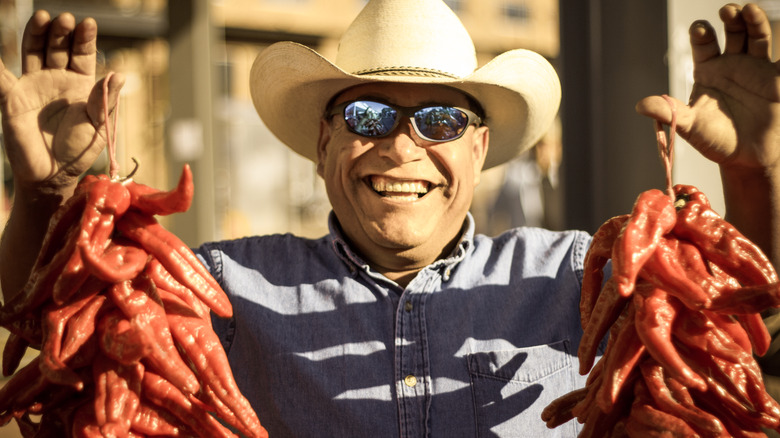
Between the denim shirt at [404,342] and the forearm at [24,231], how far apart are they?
62 cm

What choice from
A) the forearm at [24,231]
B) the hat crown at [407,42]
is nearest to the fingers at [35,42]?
the forearm at [24,231]

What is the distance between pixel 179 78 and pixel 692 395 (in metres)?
4.86

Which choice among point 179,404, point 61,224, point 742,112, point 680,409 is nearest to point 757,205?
point 742,112

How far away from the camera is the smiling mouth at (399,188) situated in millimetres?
2395

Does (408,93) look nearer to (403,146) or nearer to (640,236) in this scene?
(403,146)

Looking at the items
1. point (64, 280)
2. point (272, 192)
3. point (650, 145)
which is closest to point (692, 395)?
point (64, 280)

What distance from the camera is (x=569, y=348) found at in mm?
2371

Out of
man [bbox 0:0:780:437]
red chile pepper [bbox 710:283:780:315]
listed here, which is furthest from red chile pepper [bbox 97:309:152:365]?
red chile pepper [bbox 710:283:780:315]

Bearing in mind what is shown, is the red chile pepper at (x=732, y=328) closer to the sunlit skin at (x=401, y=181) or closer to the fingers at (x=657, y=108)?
the fingers at (x=657, y=108)

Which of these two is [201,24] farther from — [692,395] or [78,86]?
[692,395]

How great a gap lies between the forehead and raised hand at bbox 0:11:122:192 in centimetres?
87

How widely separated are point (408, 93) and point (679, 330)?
4.03 feet

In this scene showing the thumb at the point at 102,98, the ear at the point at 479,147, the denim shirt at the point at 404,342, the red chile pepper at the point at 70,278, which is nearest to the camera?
the red chile pepper at the point at 70,278

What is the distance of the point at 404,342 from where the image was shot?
2322 mm
